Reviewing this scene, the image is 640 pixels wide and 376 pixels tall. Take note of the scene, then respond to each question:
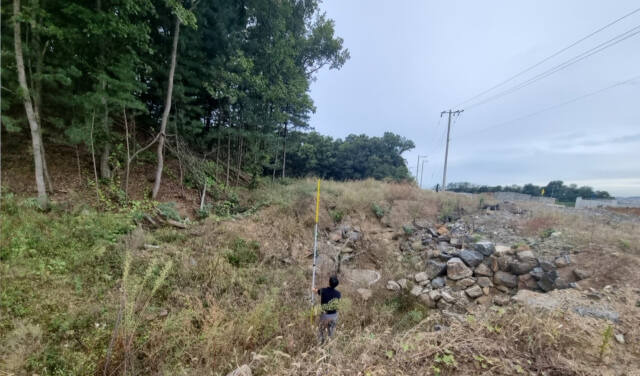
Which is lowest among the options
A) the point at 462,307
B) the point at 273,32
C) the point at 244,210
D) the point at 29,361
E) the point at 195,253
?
the point at 462,307

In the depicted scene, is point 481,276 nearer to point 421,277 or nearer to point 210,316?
point 421,277

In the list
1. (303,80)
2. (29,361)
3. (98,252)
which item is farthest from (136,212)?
(303,80)

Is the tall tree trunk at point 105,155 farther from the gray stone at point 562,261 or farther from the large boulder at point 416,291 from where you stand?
the gray stone at point 562,261

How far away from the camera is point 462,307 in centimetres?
430

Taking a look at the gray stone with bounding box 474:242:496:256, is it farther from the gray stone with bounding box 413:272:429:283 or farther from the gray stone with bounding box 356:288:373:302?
the gray stone with bounding box 356:288:373:302

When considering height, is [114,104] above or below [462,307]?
above

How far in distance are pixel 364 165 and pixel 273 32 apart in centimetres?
2139

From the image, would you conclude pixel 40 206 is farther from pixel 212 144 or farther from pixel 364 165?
pixel 364 165

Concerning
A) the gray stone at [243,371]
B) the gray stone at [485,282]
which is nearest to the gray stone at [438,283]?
the gray stone at [485,282]

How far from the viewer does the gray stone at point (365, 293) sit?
4436mm

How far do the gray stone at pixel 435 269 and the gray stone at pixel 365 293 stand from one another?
5.14 ft

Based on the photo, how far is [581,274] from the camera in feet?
14.0

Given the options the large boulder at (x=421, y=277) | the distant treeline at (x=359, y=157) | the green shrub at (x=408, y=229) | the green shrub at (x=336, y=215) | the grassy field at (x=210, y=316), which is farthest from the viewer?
the distant treeline at (x=359, y=157)

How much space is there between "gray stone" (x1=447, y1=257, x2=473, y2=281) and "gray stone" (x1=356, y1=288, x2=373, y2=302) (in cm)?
193
